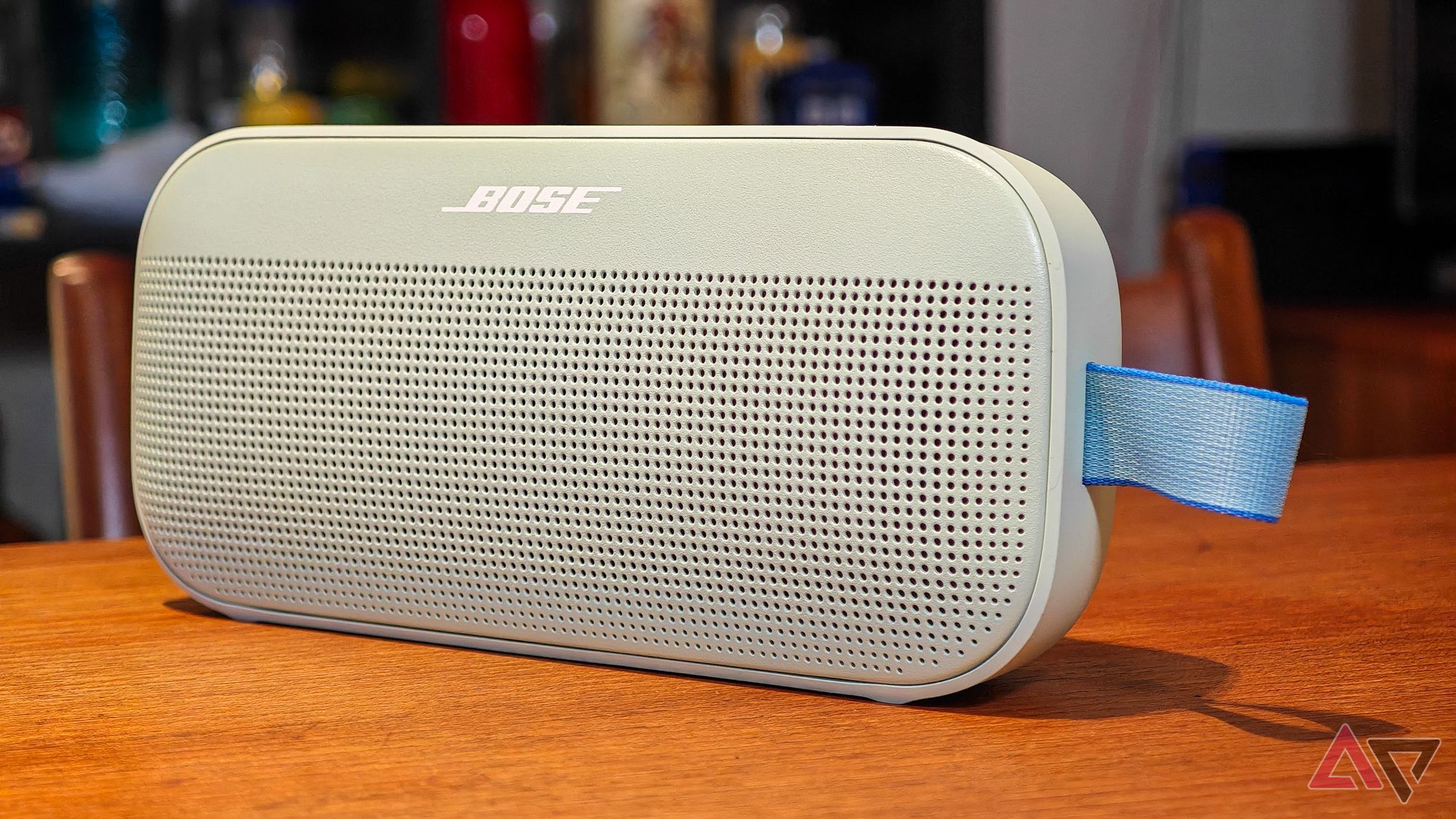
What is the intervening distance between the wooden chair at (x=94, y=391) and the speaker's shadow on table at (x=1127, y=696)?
2.26ft

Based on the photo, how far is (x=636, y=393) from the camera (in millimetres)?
509

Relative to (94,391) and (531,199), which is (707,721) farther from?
(94,391)

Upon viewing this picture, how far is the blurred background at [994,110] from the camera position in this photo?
1618mm

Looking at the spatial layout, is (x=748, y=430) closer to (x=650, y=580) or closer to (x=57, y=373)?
(x=650, y=580)

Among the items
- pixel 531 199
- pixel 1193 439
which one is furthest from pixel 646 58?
pixel 1193 439

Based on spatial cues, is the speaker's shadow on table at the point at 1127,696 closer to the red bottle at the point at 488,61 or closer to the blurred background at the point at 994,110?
the blurred background at the point at 994,110

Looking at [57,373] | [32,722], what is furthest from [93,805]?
[57,373]

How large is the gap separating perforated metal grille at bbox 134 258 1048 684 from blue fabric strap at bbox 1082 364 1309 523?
0.03 m

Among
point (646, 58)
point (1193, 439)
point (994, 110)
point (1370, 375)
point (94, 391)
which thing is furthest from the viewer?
point (994, 110)

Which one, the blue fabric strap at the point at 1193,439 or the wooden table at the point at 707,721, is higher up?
the blue fabric strap at the point at 1193,439

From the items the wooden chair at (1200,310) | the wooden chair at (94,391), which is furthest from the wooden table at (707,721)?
the wooden chair at (1200,310)

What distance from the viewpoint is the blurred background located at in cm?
162

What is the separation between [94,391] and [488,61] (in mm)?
885

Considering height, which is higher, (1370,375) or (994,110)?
(994,110)
